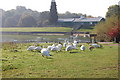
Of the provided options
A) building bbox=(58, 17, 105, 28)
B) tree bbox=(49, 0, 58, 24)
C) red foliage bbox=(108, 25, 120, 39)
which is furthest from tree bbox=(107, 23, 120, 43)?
tree bbox=(49, 0, 58, 24)

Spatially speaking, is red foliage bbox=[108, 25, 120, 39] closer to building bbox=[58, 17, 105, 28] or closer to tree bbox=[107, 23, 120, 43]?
tree bbox=[107, 23, 120, 43]

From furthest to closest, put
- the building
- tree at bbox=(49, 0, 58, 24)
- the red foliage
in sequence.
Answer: tree at bbox=(49, 0, 58, 24) → the building → the red foliage

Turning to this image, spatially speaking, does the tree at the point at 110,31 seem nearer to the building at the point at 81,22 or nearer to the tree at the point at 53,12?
the building at the point at 81,22

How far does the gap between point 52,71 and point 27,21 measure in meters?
84.5

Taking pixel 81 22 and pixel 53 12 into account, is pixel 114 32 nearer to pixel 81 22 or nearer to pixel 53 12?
pixel 81 22

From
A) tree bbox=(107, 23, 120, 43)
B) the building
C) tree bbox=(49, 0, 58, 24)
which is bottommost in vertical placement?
tree bbox=(107, 23, 120, 43)

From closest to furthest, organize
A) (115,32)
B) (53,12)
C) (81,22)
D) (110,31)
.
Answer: (115,32) < (110,31) < (53,12) < (81,22)

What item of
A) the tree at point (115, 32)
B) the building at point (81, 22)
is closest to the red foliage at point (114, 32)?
the tree at point (115, 32)

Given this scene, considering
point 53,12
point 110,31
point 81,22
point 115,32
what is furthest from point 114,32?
point 53,12

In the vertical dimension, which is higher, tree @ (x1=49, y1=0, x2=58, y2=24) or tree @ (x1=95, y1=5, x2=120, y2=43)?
tree @ (x1=49, y1=0, x2=58, y2=24)

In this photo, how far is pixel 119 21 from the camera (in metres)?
33.3

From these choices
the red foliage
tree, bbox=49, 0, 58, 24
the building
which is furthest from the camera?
tree, bbox=49, 0, 58, 24

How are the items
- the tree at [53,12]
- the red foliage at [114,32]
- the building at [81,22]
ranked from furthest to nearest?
the tree at [53,12]
the building at [81,22]
the red foliage at [114,32]

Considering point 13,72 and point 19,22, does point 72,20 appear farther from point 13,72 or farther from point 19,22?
point 13,72
